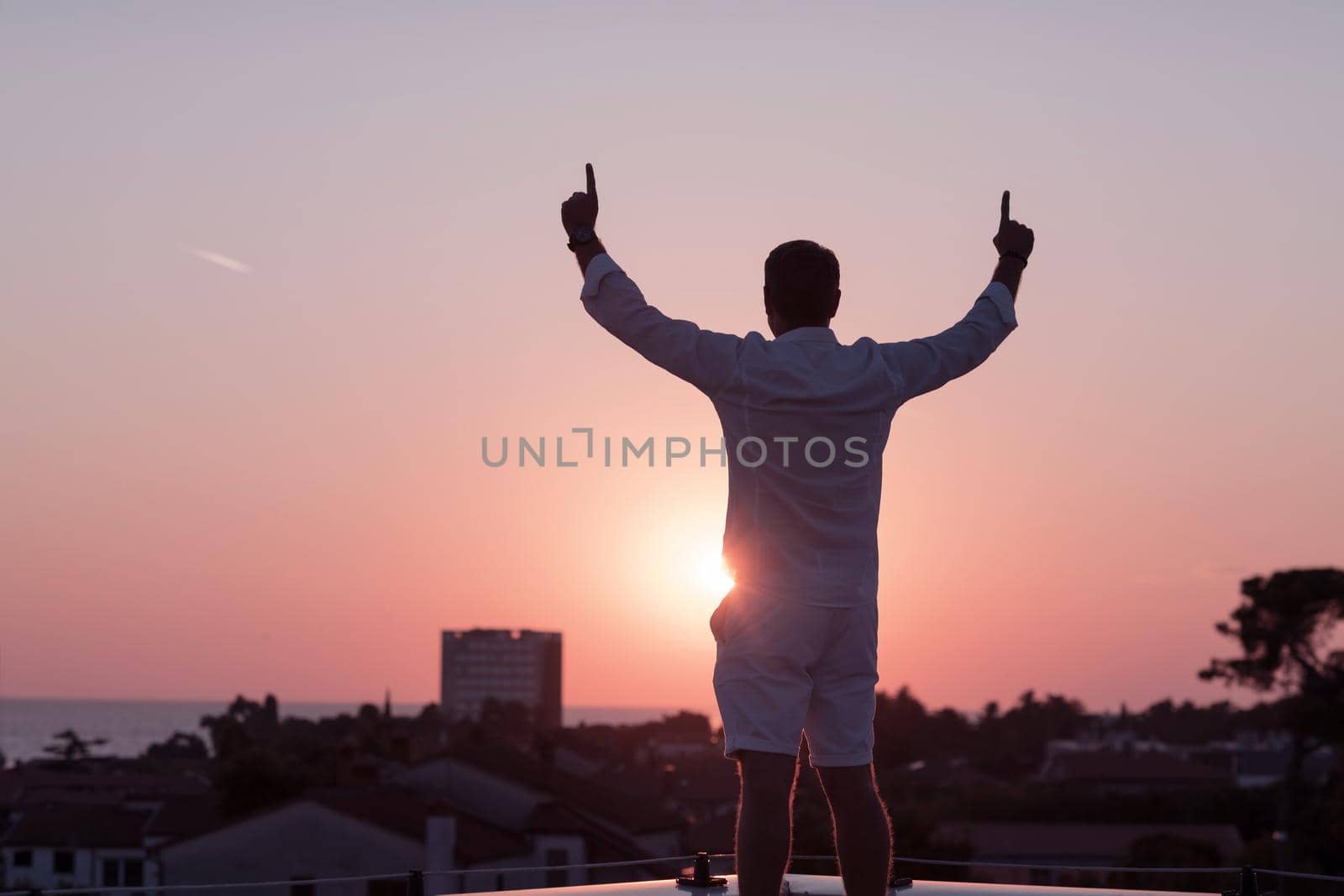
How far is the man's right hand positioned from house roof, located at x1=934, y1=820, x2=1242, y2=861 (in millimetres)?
40867

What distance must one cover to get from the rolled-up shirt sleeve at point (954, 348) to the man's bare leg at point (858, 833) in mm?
886

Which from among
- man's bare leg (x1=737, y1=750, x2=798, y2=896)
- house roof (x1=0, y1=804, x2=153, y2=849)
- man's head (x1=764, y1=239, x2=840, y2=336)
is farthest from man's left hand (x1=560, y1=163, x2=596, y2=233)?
house roof (x1=0, y1=804, x2=153, y2=849)

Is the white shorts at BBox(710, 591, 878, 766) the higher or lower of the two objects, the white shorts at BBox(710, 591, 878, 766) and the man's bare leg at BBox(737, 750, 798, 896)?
the higher

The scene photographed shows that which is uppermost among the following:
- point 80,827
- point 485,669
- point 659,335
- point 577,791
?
point 485,669

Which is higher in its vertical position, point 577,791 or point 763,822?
point 763,822

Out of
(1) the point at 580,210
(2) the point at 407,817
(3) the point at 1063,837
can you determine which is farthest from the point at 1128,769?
(1) the point at 580,210

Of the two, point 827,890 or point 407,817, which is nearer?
point 827,890

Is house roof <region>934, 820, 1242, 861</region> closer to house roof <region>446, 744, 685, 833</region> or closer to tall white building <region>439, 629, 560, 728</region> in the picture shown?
house roof <region>446, 744, 685, 833</region>

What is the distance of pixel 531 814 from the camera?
31.8 metres

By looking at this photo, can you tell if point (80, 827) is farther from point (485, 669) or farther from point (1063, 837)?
point (485, 669)

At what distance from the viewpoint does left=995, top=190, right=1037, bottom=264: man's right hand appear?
3.94m

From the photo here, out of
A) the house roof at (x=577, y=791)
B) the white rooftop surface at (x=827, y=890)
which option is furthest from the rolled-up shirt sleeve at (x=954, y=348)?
the house roof at (x=577, y=791)

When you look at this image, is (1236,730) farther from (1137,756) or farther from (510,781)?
(510,781)

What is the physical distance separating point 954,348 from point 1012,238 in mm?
494
